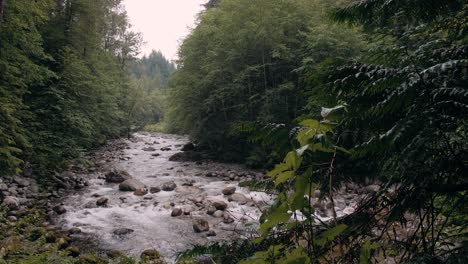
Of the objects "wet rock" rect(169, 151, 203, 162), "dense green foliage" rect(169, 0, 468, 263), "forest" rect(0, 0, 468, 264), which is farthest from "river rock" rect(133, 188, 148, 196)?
"dense green foliage" rect(169, 0, 468, 263)

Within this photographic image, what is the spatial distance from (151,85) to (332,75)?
287 feet

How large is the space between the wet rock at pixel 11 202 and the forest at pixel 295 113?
141mm

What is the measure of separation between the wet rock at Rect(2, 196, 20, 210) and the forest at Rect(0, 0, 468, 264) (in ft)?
0.46

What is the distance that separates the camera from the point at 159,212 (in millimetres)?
9727

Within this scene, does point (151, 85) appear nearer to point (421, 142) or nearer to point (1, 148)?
point (1, 148)

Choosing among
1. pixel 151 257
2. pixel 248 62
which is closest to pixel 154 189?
pixel 151 257

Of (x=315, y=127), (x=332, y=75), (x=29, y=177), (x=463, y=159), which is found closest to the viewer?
(x=315, y=127)

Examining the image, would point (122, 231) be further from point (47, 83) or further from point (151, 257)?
point (47, 83)

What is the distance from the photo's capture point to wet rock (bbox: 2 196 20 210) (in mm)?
8742

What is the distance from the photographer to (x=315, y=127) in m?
0.85

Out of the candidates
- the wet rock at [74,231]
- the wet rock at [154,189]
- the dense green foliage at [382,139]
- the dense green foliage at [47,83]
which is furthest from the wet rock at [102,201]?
the dense green foliage at [382,139]

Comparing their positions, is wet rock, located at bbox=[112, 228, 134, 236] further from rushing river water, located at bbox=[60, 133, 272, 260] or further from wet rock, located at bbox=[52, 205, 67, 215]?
wet rock, located at bbox=[52, 205, 67, 215]

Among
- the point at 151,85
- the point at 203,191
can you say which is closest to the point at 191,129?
the point at 203,191

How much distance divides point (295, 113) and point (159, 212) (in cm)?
923
